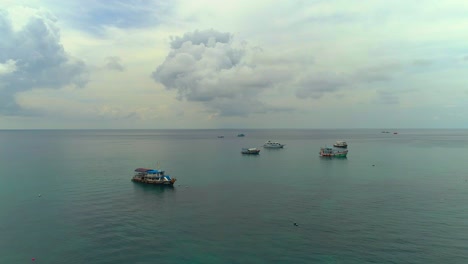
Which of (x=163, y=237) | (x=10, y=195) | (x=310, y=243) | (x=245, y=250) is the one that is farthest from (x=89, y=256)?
(x=10, y=195)

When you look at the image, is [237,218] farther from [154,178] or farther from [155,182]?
[154,178]

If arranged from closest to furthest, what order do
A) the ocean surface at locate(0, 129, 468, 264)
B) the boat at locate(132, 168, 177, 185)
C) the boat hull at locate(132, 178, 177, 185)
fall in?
1. the ocean surface at locate(0, 129, 468, 264)
2. the boat hull at locate(132, 178, 177, 185)
3. the boat at locate(132, 168, 177, 185)

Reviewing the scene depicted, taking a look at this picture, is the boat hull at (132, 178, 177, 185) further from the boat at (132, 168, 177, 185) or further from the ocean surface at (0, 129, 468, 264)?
the ocean surface at (0, 129, 468, 264)

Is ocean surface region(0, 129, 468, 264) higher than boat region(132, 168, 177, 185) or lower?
lower

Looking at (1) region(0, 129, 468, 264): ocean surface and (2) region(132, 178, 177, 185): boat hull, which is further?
(2) region(132, 178, 177, 185): boat hull

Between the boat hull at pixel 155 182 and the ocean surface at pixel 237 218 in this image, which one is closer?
the ocean surface at pixel 237 218

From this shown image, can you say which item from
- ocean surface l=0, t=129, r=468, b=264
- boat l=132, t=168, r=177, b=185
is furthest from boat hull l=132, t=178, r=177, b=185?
ocean surface l=0, t=129, r=468, b=264

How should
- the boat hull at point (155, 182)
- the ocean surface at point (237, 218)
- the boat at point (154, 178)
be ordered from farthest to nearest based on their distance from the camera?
the boat at point (154, 178) → the boat hull at point (155, 182) → the ocean surface at point (237, 218)

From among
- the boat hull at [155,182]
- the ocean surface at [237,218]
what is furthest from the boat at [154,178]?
the ocean surface at [237,218]

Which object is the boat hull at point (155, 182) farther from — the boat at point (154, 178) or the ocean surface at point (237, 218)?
the ocean surface at point (237, 218)

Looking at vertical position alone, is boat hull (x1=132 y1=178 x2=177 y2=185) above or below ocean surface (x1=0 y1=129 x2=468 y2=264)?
above

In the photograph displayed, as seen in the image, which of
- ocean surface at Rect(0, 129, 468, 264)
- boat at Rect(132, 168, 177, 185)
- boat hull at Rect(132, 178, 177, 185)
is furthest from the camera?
boat at Rect(132, 168, 177, 185)

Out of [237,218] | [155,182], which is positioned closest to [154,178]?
[155,182]
